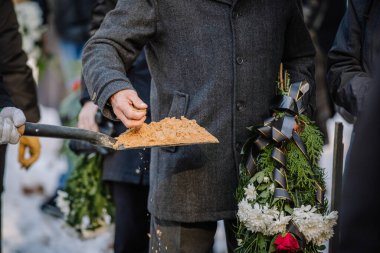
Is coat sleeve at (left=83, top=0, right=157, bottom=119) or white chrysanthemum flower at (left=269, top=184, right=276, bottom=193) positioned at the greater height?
coat sleeve at (left=83, top=0, right=157, bottom=119)

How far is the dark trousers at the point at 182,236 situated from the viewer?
10.5ft

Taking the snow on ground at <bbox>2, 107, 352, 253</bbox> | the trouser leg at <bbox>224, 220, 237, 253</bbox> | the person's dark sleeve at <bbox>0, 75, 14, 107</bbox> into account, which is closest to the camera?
the trouser leg at <bbox>224, 220, 237, 253</bbox>

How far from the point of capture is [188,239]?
10.6 feet

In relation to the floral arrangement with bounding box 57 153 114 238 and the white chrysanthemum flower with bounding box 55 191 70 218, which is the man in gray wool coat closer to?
the floral arrangement with bounding box 57 153 114 238

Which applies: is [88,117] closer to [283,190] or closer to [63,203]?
[63,203]

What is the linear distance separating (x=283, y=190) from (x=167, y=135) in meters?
0.50

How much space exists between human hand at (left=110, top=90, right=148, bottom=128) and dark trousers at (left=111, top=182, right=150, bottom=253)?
130 cm

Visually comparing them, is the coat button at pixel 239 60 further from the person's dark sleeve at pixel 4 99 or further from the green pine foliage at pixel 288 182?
the person's dark sleeve at pixel 4 99

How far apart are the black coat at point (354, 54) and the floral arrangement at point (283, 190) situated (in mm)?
A: 371

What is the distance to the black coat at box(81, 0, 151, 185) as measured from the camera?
158 inches

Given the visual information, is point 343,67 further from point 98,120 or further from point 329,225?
point 98,120

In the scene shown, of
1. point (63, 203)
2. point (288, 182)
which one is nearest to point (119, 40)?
point (288, 182)

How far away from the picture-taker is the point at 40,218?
6840 millimetres

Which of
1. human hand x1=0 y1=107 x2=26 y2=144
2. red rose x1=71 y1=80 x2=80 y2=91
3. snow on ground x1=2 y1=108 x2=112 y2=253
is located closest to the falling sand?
human hand x1=0 y1=107 x2=26 y2=144
